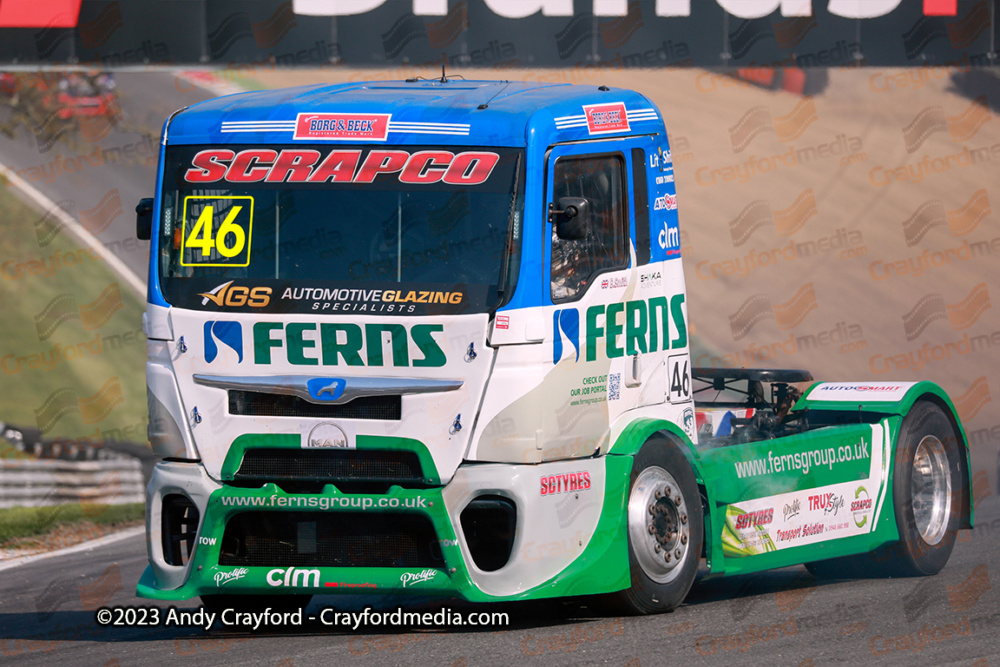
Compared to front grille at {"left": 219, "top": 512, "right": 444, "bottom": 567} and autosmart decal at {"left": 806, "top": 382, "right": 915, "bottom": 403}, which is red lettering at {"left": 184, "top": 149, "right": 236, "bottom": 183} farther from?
autosmart decal at {"left": 806, "top": 382, "right": 915, "bottom": 403}

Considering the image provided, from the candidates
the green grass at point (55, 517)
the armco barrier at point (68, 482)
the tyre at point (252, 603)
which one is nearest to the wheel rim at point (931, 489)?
the tyre at point (252, 603)

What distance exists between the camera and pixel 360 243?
7.76 metres

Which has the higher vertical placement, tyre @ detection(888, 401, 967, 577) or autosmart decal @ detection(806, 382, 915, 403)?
autosmart decal @ detection(806, 382, 915, 403)

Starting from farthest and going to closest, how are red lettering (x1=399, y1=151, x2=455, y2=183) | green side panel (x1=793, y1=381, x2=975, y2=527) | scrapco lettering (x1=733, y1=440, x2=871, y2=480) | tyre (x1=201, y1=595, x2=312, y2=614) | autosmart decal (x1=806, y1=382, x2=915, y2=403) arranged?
autosmart decal (x1=806, y1=382, x2=915, y2=403)
green side panel (x1=793, y1=381, x2=975, y2=527)
scrapco lettering (x1=733, y1=440, x2=871, y2=480)
tyre (x1=201, y1=595, x2=312, y2=614)
red lettering (x1=399, y1=151, x2=455, y2=183)

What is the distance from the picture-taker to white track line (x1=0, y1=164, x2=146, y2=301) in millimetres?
19250

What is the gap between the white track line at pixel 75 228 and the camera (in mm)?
19250

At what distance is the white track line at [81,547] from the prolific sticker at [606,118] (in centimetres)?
649

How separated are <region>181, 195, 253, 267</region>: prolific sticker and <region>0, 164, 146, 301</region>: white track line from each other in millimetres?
11525

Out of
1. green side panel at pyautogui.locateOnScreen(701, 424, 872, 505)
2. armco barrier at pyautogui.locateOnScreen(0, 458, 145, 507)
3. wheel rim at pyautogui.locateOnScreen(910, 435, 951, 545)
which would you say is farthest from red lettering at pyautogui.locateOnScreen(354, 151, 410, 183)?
armco barrier at pyautogui.locateOnScreen(0, 458, 145, 507)

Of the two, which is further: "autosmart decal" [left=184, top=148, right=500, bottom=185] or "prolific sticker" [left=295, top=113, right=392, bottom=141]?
"prolific sticker" [left=295, top=113, right=392, bottom=141]

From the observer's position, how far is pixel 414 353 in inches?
299

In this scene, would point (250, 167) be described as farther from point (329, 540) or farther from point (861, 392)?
point (861, 392)

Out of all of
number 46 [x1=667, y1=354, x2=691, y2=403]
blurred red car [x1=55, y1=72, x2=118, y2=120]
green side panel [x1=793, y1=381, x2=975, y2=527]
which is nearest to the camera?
number 46 [x1=667, y1=354, x2=691, y2=403]

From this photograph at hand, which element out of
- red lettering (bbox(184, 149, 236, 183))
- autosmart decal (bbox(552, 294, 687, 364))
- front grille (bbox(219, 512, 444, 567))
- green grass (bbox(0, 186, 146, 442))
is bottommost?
green grass (bbox(0, 186, 146, 442))
